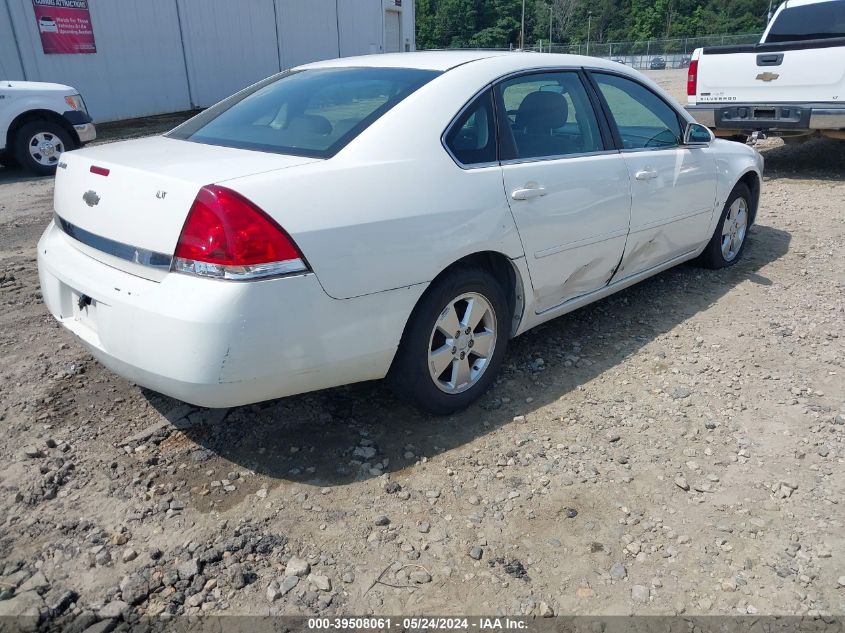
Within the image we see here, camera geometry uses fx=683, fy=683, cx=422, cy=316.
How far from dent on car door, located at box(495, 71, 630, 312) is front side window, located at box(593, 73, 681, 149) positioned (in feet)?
0.82

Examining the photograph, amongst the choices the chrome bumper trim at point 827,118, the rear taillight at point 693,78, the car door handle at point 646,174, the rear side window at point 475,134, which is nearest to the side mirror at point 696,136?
the car door handle at point 646,174

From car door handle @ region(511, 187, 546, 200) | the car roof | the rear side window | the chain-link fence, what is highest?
the car roof

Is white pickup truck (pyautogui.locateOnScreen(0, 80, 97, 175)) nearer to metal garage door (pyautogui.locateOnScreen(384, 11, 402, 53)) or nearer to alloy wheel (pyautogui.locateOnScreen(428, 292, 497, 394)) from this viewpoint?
alloy wheel (pyautogui.locateOnScreen(428, 292, 497, 394))

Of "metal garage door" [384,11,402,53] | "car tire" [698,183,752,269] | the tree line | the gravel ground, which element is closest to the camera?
the gravel ground

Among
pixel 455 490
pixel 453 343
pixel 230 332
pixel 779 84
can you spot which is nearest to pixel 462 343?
pixel 453 343

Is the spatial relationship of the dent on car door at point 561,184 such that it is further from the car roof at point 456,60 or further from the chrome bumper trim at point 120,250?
the chrome bumper trim at point 120,250

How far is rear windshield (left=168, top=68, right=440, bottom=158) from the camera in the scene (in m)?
2.97

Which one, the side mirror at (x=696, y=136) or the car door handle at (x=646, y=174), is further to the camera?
the side mirror at (x=696, y=136)

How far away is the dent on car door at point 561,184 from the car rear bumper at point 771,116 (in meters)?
5.44

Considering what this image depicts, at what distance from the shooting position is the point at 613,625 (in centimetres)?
220

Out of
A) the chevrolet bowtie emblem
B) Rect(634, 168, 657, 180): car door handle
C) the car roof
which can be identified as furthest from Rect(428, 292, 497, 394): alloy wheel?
the chevrolet bowtie emblem

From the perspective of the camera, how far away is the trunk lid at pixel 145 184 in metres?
2.52

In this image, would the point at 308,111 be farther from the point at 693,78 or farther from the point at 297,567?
the point at 693,78

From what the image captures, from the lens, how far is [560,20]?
9544 centimetres
